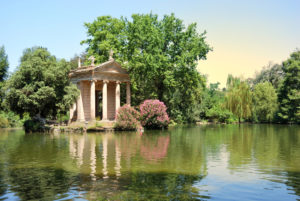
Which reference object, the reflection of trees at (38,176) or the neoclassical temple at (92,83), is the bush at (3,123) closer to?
the neoclassical temple at (92,83)

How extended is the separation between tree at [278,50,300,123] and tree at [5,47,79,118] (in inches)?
1756

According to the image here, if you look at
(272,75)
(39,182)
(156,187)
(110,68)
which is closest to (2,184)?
(39,182)

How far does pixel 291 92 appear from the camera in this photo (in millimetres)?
65438

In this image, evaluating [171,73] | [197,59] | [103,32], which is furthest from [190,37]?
[103,32]

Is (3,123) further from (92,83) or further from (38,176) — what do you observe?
(38,176)

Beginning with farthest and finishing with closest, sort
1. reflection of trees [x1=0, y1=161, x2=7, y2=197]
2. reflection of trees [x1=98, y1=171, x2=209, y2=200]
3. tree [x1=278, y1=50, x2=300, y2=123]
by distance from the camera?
tree [x1=278, y1=50, x2=300, y2=123] → reflection of trees [x1=0, y1=161, x2=7, y2=197] → reflection of trees [x1=98, y1=171, x2=209, y2=200]

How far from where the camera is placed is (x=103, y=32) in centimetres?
4931

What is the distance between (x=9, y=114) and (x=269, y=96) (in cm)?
5381

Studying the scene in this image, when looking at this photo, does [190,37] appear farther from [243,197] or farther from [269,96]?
[243,197]

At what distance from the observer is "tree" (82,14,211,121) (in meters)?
43.2

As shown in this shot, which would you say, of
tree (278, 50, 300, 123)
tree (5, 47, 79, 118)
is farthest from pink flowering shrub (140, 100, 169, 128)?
tree (278, 50, 300, 123)

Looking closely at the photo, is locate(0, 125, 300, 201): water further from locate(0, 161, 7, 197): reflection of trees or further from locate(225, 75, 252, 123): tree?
locate(225, 75, 252, 123): tree

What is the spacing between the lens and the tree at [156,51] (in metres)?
43.2

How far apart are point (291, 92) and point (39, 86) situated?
165 feet
